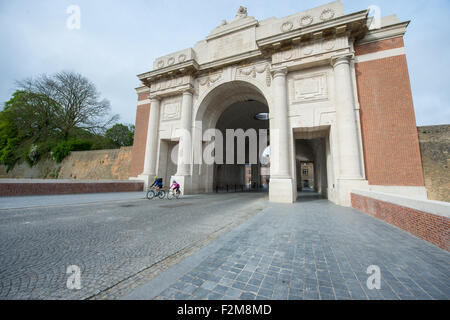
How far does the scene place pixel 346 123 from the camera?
9234 mm

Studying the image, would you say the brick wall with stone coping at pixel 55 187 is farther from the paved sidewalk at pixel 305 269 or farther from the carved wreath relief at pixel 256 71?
the carved wreath relief at pixel 256 71

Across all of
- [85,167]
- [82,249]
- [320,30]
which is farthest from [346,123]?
[85,167]

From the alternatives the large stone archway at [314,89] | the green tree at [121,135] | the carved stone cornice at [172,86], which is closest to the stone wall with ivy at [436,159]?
the large stone archway at [314,89]

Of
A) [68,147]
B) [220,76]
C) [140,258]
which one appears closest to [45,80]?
[68,147]

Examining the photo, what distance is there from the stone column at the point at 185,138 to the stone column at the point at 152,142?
2857mm

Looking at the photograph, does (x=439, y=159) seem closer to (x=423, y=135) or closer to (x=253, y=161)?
(x=423, y=135)

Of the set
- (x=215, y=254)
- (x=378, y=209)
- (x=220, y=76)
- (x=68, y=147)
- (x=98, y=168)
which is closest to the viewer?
(x=215, y=254)

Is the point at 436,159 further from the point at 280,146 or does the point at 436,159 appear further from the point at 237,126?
the point at 237,126

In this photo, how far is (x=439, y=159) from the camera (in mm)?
8875

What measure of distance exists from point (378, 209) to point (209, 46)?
52.5ft

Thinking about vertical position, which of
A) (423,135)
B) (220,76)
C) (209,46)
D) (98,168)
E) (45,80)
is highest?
(45,80)

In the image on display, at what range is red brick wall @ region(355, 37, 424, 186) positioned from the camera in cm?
899

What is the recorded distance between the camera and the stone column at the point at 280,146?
9.48 meters

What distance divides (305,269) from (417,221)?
3.01 m
